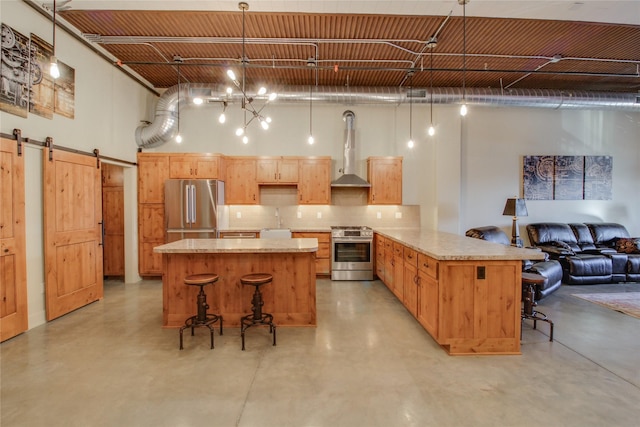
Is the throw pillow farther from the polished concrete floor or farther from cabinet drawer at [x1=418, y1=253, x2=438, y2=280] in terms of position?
cabinet drawer at [x1=418, y1=253, x2=438, y2=280]

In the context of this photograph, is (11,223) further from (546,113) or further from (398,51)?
(546,113)

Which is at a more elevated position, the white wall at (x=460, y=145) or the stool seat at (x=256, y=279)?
the white wall at (x=460, y=145)

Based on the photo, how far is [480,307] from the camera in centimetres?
299

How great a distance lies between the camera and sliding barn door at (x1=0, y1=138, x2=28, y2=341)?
10.8 feet

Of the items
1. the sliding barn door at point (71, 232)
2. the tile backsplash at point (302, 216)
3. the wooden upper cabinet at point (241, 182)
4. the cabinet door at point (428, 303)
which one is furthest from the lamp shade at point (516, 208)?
the sliding barn door at point (71, 232)

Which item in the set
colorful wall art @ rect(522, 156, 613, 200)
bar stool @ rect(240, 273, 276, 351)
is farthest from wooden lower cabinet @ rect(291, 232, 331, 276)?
colorful wall art @ rect(522, 156, 613, 200)

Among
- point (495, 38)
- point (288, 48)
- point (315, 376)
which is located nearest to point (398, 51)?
point (495, 38)

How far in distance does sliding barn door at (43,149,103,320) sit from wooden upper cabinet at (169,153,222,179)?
138 centimetres

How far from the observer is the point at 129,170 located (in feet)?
19.1

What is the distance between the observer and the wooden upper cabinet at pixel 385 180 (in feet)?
20.6

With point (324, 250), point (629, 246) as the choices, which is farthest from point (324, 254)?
point (629, 246)

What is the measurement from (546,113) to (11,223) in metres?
9.41

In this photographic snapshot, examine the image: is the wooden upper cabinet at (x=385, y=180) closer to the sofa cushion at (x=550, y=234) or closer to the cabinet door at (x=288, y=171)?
the cabinet door at (x=288, y=171)

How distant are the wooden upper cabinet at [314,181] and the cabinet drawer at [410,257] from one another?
8.32ft
